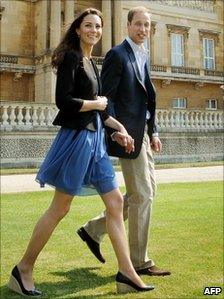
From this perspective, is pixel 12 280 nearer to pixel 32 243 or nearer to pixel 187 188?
pixel 32 243

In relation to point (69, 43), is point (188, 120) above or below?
above

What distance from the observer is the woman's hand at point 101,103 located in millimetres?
3971

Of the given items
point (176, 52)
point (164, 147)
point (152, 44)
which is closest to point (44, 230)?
point (164, 147)

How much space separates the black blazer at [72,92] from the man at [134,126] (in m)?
0.47

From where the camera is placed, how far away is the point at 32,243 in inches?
156

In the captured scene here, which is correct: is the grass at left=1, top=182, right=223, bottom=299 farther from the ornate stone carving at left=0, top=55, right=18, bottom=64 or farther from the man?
the ornate stone carving at left=0, top=55, right=18, bottom=64

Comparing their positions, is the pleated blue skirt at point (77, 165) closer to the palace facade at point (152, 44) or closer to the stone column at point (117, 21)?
the palace facade at point (152, 44)

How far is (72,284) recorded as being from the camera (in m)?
4.18

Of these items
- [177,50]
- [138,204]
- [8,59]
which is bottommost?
[138,204]

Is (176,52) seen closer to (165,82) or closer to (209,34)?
Result: (209,34)

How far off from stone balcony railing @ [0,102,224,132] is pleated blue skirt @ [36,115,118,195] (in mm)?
15039

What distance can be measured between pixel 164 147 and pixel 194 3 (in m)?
17.1

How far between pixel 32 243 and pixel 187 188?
28.1ft

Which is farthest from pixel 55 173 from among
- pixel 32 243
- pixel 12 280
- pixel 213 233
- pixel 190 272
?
pixel 213 233
